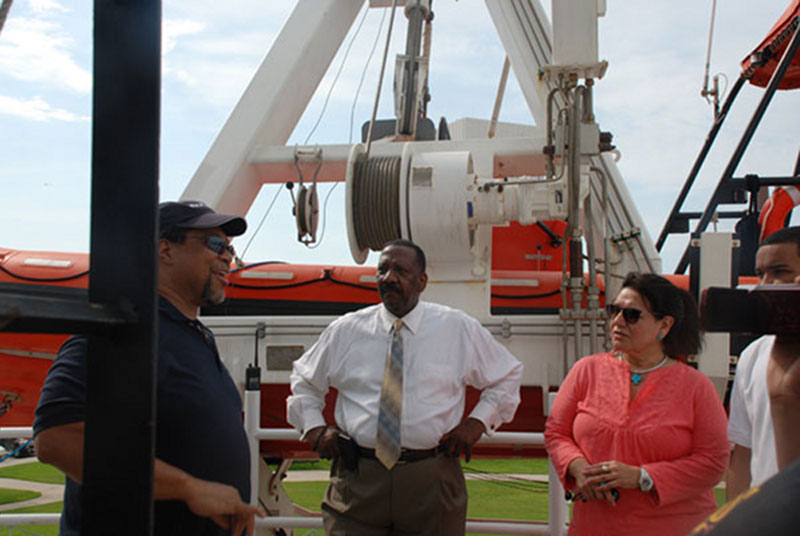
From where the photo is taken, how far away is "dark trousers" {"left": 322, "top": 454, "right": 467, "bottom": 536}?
2.72 metres

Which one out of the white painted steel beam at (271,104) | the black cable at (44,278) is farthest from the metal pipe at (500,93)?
the black cable at (44,278)

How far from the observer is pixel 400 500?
8.93 feet

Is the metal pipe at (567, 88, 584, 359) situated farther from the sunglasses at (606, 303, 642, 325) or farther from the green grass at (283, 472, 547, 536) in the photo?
the green grass at (283, 472, 547, 536)

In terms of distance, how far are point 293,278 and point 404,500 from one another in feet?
10.4

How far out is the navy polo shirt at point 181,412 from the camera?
154 cm

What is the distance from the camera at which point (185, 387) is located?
177 centimetres

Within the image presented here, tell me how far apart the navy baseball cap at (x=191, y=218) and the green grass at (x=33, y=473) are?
33.6ft

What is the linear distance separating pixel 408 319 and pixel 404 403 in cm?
35

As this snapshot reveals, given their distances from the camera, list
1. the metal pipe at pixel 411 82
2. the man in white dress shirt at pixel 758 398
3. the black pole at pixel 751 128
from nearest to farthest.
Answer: the man in white dress shirt at pixel 758 398, the metal pipe at pixel 411 82, the black pole at pixel 751 128

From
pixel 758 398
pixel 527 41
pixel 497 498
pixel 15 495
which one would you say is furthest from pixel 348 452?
pixel 15 495

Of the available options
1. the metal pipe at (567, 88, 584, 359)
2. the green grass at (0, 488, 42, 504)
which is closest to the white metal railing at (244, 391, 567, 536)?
the metal pipe at (567, 88, 584, 359)

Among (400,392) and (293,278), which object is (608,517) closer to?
(400,392)

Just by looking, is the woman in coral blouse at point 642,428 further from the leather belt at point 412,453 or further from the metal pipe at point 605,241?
the metal pipe at point 605,241

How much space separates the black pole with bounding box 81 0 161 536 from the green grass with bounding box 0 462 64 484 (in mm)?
11327
